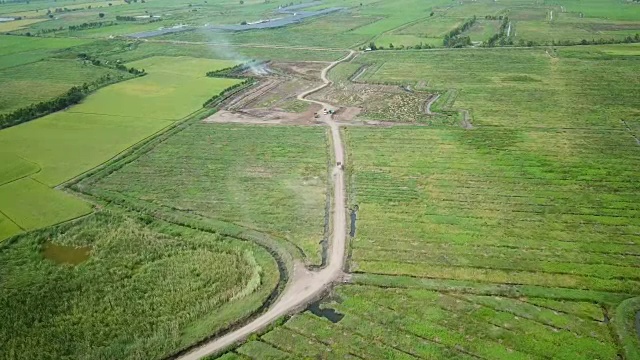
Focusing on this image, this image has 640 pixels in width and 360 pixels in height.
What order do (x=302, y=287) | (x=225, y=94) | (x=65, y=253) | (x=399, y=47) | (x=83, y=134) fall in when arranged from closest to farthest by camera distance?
(x=302, y=287) → (x=65, y=253) → (x=83, y=134) → (x=225, y=94) → (x=399, y=47)

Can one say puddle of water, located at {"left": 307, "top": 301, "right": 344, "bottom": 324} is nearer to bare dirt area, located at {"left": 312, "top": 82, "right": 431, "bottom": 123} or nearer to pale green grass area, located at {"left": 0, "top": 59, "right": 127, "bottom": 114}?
bare dirt area, located at {"left": 312, "top": 82, "right": 431, "bottom": 123}

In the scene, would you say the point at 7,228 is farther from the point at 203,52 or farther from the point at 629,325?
the point at 203,52

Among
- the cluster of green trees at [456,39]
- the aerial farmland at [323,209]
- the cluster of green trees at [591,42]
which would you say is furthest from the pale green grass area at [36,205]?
the cluster of green trees at [591,42]

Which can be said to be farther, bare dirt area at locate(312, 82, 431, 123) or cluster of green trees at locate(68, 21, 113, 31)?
cluster of green trees at locate(68, 21, 113, 31)

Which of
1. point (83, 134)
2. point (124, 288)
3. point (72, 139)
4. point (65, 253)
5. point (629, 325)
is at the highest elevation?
point (83, 134)

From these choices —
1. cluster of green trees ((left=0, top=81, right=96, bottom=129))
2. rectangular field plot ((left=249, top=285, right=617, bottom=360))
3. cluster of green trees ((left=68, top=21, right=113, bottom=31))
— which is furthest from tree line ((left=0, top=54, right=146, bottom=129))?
cluster of green trees ((left=68, top=21, right=113, bottom=31))

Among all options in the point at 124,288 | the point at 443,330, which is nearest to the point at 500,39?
the point at 443,330
